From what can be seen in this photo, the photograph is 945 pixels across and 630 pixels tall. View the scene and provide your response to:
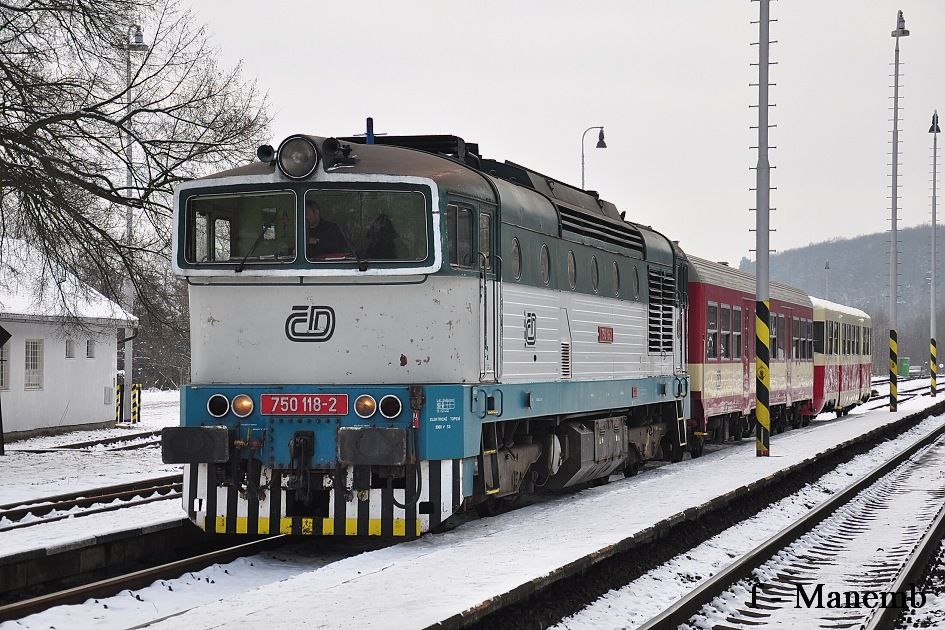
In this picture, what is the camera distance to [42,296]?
2488cm

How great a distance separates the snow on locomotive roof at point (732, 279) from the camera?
21519mm

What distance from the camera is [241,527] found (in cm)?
1102

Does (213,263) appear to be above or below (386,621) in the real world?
above

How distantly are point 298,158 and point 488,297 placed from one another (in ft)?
7.15

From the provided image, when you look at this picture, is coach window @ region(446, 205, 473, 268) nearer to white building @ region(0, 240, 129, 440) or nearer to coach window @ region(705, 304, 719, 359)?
coach window @ region(705, 304, 719, 359)

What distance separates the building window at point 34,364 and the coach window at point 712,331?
51.3ft

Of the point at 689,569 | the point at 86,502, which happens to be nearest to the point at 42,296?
the point at 86,502

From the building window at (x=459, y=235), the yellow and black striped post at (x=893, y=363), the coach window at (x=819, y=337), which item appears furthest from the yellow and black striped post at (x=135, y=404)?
the building window at (x=459, y=235)

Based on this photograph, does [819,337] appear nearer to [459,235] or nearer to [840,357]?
[840,357]

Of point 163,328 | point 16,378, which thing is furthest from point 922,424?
point 16,378

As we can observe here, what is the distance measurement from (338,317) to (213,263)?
1.29 metres

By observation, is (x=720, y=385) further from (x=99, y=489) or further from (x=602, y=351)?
(x=99, y=489)

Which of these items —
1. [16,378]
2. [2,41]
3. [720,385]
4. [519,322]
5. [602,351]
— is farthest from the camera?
[16,378]

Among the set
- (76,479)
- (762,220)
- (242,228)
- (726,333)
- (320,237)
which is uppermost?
(762,220)
